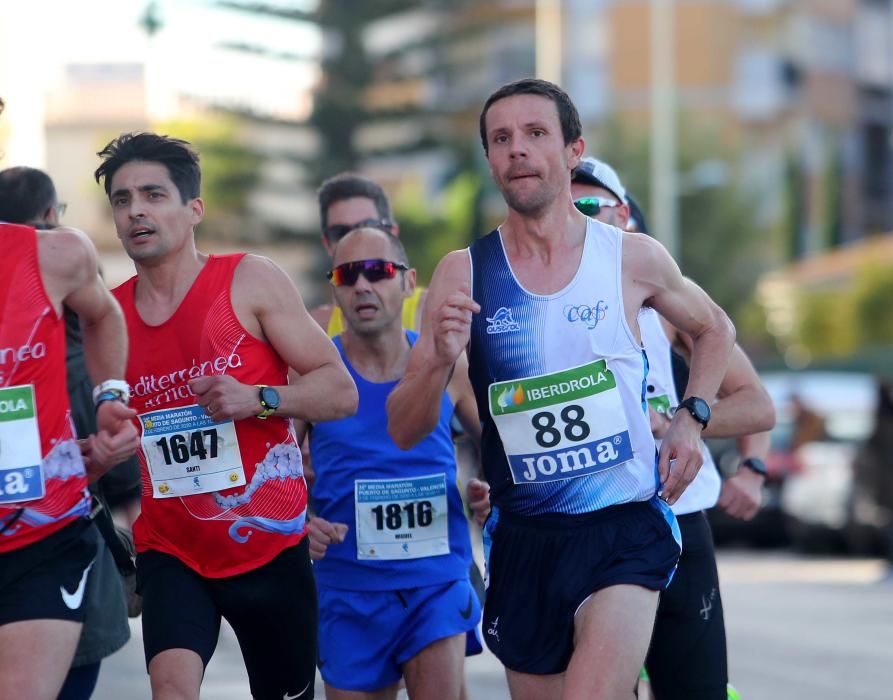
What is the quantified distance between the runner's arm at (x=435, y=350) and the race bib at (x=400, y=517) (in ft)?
3.21

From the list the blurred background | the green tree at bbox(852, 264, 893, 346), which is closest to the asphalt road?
the blurred background

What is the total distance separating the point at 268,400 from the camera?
5.95 meters

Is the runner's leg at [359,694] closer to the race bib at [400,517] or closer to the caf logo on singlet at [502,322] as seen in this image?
the race bib at [400,517]

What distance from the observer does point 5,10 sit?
8612cm

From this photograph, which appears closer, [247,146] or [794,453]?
[794,453]

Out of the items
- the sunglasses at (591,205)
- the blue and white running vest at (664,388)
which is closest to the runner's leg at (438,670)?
the blue and white running vest at (664,388)

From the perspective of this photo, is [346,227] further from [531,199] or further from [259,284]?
[531,199]

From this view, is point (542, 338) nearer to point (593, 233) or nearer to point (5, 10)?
point (593, 233)

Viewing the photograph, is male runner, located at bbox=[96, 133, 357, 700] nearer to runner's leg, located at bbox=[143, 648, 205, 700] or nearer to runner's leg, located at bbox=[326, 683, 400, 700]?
runner's leg, located at bbox=[143, 648, 205, 700]

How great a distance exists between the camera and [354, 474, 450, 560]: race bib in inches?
278

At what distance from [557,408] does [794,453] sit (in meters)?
17.5

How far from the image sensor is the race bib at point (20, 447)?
558cm

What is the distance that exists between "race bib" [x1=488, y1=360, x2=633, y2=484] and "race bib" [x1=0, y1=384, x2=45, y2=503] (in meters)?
1.35

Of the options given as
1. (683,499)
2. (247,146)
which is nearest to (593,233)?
(683,499)
